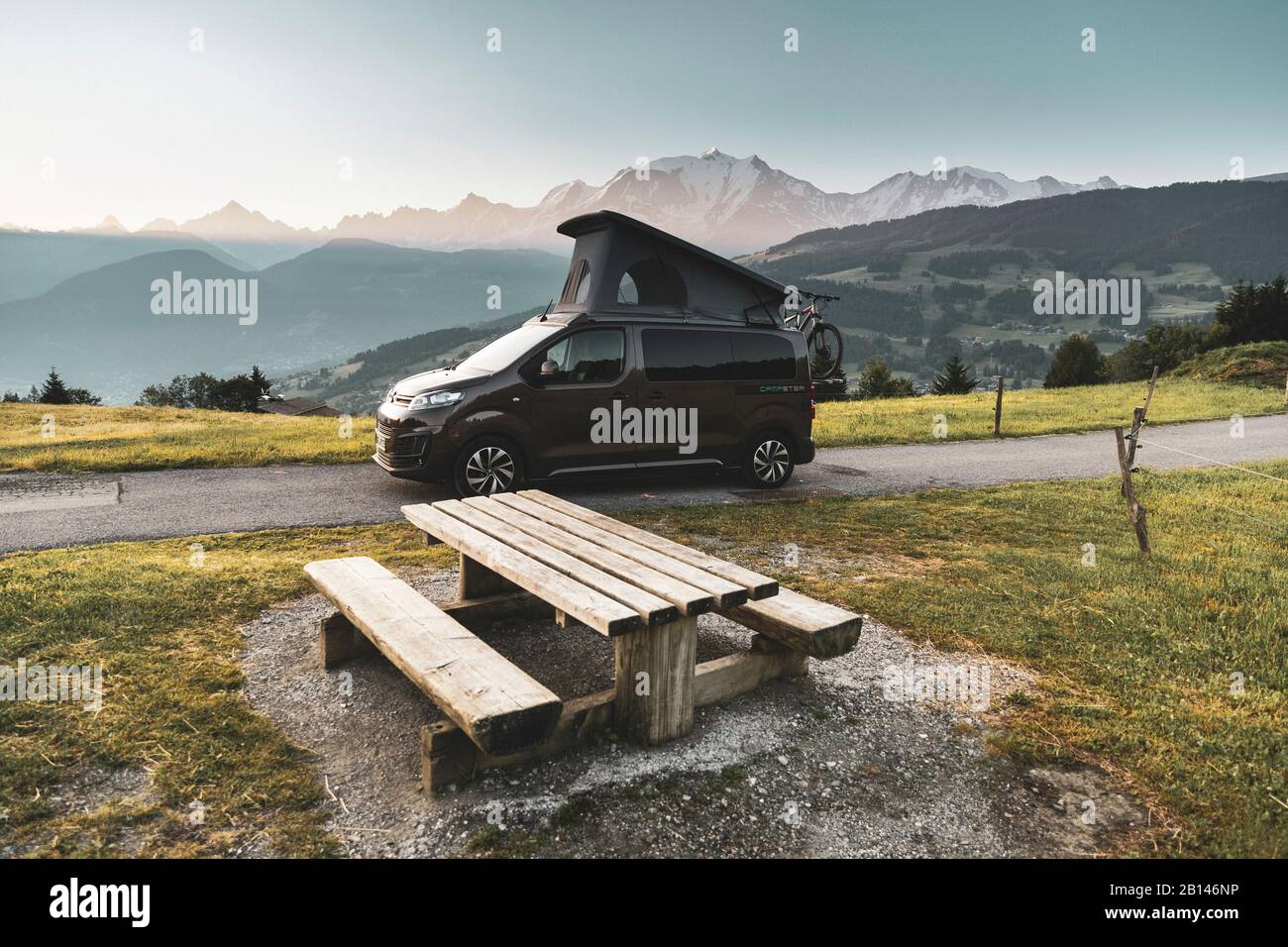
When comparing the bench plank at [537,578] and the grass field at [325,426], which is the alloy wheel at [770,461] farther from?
the bench plank at [537,578]

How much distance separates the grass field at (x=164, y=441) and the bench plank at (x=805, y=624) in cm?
907

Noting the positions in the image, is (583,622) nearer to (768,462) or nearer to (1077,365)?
(768,462)

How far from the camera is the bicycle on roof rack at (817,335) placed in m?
10.6

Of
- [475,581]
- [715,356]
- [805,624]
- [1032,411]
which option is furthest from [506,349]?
[1032,411]

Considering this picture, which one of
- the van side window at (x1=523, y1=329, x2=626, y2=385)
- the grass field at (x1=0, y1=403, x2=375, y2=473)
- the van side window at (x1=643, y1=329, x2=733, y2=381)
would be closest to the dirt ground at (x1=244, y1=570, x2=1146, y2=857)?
the van side window at (x1=523, y1=329, x2=626, y2=385)

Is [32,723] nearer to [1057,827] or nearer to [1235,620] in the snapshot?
[1057,827]

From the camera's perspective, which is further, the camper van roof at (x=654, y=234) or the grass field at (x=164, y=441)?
the grass field at (x=164, y=441)

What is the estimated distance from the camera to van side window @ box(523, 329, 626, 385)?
8.80 meters

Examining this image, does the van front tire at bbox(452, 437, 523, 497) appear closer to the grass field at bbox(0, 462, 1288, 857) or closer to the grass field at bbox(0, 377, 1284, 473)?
the grass field at bbox(0, 462, 1288, 857)

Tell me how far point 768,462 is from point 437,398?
4367 millimetres

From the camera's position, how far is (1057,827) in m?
3.08

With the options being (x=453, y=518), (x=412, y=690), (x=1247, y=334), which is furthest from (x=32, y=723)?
(x=1247, y=334)

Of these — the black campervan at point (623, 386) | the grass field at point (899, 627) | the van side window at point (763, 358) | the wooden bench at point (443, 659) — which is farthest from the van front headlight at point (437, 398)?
the wooden bench at point (443, 659)
